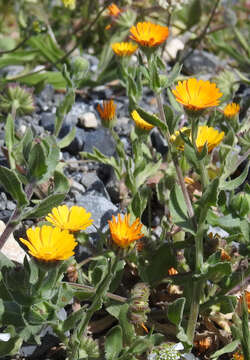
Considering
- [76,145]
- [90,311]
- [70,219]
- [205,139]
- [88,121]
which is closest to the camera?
[90,311]

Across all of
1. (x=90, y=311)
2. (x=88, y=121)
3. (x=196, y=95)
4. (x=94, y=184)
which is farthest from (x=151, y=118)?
(x=88, y=121)

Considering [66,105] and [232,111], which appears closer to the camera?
[232,111]

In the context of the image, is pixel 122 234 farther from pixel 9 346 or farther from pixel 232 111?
pixel 232 111

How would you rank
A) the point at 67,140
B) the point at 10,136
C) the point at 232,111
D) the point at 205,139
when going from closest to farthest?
the point at 205,139 → the point at 10,136 → the point at 232,111 → the point at 67,140

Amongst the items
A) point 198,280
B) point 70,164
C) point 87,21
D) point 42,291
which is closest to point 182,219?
point 198,280

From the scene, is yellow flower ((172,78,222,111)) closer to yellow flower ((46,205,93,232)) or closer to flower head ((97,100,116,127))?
yellow flower ((46,205,93,232))

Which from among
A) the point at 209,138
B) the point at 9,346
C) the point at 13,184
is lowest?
the point at 9,346

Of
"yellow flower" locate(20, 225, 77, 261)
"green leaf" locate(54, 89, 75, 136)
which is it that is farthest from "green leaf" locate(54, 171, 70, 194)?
"green leaf" locate(54, 89, 75, 136)

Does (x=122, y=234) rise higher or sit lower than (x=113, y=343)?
higher
